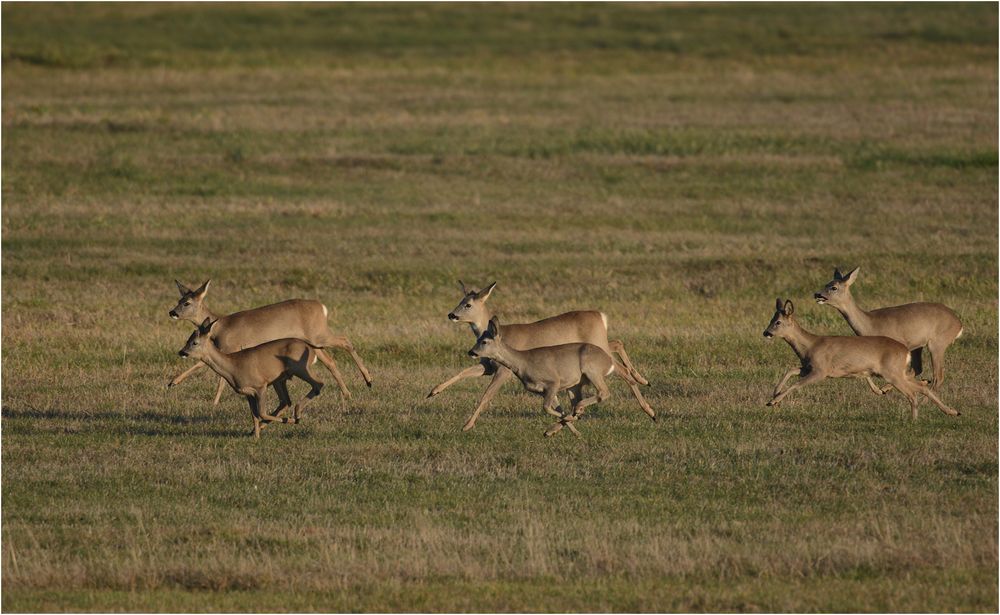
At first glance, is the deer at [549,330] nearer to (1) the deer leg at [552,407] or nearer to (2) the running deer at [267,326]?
(1) the deer leg at [552,407]

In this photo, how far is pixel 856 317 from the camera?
Answer: 16547mm

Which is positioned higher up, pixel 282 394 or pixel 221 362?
pixel 221 362

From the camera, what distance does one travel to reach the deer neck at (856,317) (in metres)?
16.5

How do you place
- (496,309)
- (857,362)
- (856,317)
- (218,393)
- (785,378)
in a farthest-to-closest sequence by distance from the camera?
1. (496,309)
2. (856,317)
3. (218,393)
4. (785,378)
5. (857,362)

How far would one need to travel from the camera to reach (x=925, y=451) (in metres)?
13.1

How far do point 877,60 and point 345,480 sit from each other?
1785 inches

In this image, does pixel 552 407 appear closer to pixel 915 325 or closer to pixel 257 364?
pixel 257 364

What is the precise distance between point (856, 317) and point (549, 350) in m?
3.87

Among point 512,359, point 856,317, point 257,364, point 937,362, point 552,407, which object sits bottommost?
point 552,407

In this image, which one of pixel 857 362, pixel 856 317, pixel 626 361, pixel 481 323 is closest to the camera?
pixel 857 362

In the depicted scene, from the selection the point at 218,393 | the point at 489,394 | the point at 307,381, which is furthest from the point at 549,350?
the point at 218,393

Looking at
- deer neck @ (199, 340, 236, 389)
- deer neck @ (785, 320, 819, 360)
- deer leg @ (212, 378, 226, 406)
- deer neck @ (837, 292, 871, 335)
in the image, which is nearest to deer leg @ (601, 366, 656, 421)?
deer neck @ (785, 320, 819, 360)

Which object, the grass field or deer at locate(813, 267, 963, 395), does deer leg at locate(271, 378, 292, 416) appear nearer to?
the grass field

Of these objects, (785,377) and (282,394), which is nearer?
(282,394)
